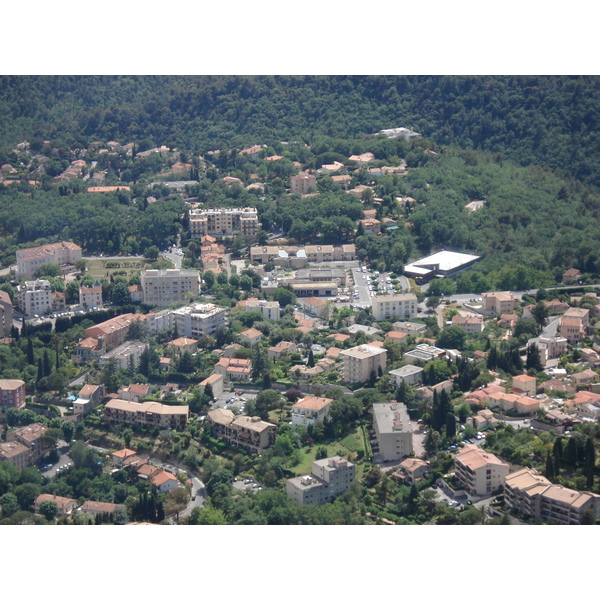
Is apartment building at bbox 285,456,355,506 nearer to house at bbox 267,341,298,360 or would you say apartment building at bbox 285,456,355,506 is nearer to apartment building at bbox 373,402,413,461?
apartment building at bbox 373,402,413,461

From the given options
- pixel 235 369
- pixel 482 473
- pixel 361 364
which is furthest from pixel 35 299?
pixel 482 473

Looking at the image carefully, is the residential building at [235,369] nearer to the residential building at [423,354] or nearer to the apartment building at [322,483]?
the residential building at [423,354]

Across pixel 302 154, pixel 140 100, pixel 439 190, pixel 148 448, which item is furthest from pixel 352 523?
pixel 140 100

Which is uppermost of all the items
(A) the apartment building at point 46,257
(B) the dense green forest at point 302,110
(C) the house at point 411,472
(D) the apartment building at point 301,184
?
(B) the dense green forest at point 302,110

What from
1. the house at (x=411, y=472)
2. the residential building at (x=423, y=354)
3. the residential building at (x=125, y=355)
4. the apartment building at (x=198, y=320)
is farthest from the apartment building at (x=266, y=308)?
the house at (x=411, y=472)

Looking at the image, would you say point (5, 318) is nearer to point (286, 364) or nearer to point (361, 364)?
point (286, 364)
